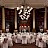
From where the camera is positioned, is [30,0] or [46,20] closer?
[30,0]

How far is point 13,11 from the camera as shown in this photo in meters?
15.3

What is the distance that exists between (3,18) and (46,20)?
183 inches

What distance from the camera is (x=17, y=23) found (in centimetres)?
1515

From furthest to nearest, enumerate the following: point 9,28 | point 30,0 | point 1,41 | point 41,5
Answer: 1. point 9,28
2. point 41,5
3. point 30,0
4. point 1,41

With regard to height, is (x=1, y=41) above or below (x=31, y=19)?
below

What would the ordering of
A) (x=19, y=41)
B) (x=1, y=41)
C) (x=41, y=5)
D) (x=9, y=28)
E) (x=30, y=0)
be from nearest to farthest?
(x=1, y=41), (x=19, y=41), (x=30, y=0), (x=41, y=5), (x=9, y=28)

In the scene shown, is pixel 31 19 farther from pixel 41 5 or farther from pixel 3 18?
pixel 3 18

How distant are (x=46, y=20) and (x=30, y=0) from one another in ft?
11.2

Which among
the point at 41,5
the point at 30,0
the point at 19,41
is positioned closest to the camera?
the point at 19,41

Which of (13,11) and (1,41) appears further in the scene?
(13,11)

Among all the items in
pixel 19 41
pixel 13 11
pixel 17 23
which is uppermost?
pixel 13 11

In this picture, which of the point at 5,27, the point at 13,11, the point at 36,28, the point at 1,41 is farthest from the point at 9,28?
the point at 1,41

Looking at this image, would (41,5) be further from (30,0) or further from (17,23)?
(17,23)

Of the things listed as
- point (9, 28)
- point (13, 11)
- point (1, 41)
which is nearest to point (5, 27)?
point (9, 28)
